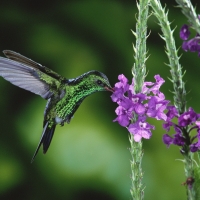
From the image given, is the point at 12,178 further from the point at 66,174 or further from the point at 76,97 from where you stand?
the point at 76,97

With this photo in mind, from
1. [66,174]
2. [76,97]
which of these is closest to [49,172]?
[66,174]

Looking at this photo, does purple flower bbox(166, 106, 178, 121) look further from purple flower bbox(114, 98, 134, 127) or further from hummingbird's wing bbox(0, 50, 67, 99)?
hummingbird's wing bbox(0, 50, 67, 99)

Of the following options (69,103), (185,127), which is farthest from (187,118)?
(69,103)

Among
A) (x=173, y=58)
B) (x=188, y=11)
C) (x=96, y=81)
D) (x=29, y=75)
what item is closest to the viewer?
(x=188, y=11)

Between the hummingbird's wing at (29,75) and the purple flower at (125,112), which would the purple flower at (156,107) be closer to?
the purple flower at (125,112)

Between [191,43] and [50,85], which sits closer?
[191,43]

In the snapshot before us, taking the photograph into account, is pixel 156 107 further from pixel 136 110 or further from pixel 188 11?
pixel 188 11

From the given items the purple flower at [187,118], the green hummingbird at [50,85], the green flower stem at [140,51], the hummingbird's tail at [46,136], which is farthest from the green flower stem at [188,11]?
the hummingbird's tail at [46,136]
